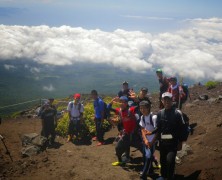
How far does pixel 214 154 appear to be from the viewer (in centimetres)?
891

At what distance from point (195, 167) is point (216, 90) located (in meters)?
14.9

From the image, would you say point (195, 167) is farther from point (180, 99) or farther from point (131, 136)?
point (180, 99)

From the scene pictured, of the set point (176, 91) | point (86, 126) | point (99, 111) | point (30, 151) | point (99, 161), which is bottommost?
point (99, 161)

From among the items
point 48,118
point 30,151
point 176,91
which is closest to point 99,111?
point 48,118

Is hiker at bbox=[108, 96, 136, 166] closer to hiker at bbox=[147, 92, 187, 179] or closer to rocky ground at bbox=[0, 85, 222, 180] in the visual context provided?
rocky ground at bbox=[0, 85, 222, 180]

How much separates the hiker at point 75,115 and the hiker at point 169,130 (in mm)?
6397

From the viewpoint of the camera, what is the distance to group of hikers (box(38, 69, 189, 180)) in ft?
23.2

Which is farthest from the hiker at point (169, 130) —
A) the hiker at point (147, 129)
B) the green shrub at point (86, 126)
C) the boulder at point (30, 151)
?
the green shrub at point (86, 126)

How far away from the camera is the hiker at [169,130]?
23.0 ft

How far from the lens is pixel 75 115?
13375mm

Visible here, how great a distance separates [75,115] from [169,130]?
703 cm

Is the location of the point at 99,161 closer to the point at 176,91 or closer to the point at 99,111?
the point at 99,111

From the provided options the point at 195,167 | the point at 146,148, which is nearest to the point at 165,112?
the point at 146,148

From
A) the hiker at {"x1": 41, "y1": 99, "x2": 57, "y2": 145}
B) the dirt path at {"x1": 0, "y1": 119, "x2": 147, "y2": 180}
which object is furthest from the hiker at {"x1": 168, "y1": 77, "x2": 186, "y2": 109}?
the hiker at {"x1": 41, "y1": 99, "x2": 57, "y2": 145}
